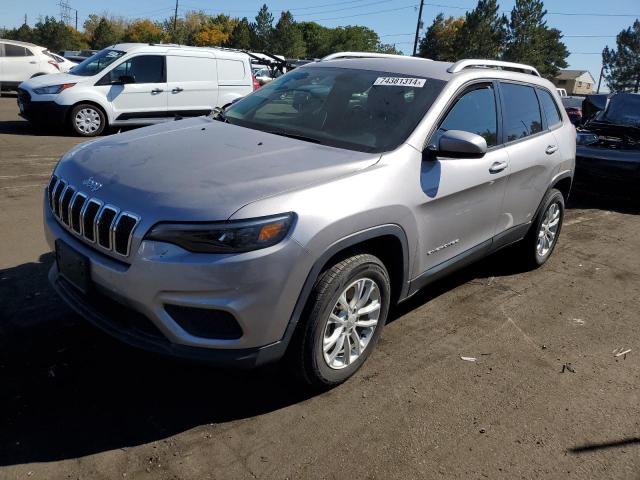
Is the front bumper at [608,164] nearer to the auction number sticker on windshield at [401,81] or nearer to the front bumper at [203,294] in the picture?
the auction number sticker on windshield at [401,81]

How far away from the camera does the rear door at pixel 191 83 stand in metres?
11.3

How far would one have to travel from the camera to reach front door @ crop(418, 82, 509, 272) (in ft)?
11.1

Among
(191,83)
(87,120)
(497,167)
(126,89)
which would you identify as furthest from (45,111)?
(497,167)

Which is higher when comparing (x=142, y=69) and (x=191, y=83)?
(x=142, y=69)

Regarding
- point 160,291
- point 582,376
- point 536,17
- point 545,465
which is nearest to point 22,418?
point 160,291

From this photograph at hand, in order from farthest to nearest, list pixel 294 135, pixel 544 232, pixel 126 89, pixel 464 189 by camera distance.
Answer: pixel 126 89
pixel 544 232
pixel 464 189
pixel 294 135

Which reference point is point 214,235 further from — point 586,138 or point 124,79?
point 124,79

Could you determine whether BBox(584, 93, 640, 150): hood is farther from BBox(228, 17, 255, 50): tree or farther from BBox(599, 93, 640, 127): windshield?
BBox(228, 17, 255, 50): tree

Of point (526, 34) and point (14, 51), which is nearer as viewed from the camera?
point (14, 51)

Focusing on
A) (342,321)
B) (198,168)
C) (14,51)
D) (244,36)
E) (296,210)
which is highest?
(244,36)

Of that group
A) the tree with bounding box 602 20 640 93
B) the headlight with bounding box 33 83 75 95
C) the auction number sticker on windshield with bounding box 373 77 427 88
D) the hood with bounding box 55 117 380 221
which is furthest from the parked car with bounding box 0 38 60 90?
the tree with bounding box 602 20 640 93

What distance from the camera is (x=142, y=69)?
433 inches

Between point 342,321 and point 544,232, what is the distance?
2.94m

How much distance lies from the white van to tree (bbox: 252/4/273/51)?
6329cm
